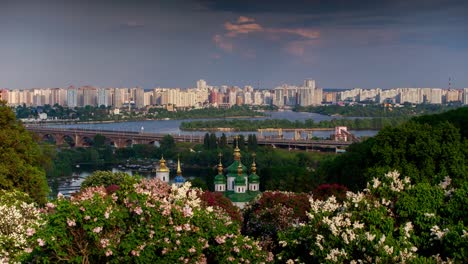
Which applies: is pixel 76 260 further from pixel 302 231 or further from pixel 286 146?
pixel 286 146

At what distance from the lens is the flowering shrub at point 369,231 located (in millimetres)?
3465

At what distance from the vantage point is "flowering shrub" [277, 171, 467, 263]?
346cm

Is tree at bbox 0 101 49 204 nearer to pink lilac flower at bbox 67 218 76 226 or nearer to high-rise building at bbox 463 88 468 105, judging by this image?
pink lilac flower at bbox 67 218 76 226

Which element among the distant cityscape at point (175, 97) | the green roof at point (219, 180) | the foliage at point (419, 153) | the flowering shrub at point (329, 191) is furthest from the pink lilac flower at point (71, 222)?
the distant cityscape at point (175, 97)

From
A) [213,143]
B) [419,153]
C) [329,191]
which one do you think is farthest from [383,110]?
[329,191]

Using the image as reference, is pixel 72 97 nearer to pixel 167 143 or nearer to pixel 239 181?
pixel 167 143

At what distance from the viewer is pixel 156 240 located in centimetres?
373

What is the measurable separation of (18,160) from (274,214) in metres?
2.73

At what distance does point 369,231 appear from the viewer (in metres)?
3.62

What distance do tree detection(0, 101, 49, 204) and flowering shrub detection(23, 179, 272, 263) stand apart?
3689 millimetres

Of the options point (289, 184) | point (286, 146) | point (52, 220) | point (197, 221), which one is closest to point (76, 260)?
point (52, 220)

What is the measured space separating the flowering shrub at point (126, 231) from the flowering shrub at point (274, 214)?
2277 millimetres

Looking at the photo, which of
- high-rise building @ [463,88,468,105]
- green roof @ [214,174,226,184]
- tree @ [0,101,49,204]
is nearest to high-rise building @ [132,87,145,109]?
high-rise building @ [463,88,468,105]

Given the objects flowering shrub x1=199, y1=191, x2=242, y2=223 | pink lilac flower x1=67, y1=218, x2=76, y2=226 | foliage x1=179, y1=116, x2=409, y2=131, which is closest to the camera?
pink lilac flower x1=67, y1=218, x2=76, y2=226
